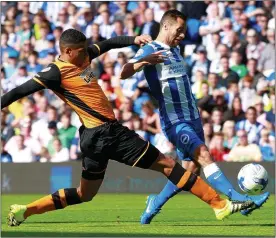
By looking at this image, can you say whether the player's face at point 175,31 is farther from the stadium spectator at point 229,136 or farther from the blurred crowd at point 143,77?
the stadium spectator at point 229,136

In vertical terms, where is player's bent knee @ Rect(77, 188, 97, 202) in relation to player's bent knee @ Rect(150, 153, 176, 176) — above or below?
below

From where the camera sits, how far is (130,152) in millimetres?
9297

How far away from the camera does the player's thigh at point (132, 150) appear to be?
9.30 meters

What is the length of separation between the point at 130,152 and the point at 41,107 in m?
9.81

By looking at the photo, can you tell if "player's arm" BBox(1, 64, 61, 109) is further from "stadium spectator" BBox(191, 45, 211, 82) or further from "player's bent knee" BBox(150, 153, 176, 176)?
"stadium spectator" BBox(191, 45, 211, 82)

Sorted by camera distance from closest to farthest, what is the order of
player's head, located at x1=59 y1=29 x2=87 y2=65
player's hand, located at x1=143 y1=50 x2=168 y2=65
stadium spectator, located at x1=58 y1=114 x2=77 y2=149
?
player's head, located at x1=59 y1=29 x2=87 y2=65 → player's hand, located at x1=143 y1=50 x2=168 y2=65 → stadium spectator, located at x1=58 y1=114 x2=77 y2=149

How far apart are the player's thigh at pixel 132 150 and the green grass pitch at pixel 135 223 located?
0.71 m

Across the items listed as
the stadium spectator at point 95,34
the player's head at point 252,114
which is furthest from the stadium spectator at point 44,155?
the player's head at point 252,114

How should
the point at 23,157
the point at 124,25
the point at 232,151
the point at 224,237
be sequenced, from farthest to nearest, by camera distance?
the point at 124,25
the point at 23,157
the point at 232,151
the point at 224,237

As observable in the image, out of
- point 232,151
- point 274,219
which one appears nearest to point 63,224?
point 274,219

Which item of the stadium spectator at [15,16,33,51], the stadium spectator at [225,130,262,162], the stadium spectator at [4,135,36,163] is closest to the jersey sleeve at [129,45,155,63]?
the stadium spectator at [225,130,262,162]

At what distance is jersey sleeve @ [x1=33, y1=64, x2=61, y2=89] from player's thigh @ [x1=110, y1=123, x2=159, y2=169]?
790mm

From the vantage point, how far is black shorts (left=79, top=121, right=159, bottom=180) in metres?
9.29

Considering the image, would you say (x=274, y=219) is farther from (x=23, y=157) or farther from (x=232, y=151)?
(x=23, y=157)
